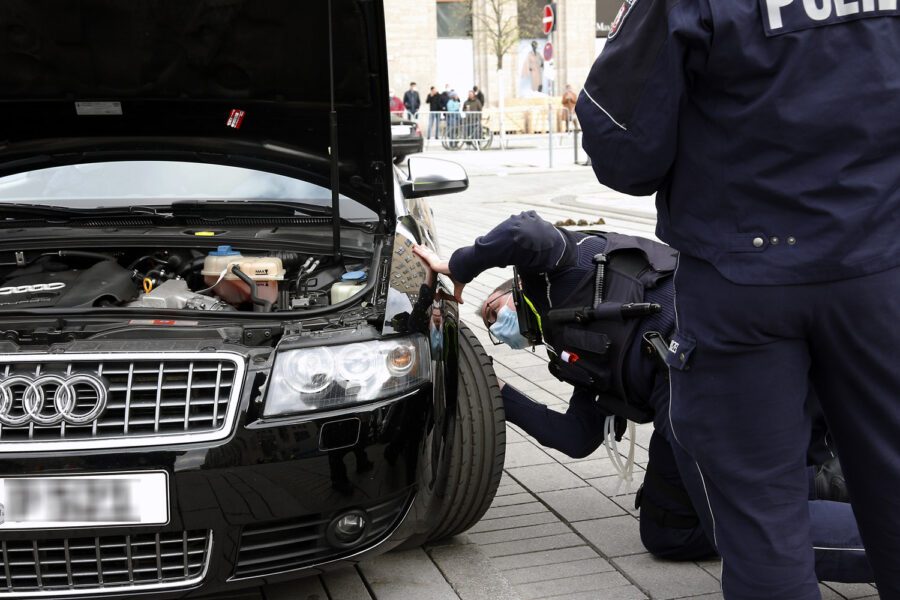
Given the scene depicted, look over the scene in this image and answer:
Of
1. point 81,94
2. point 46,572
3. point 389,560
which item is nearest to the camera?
point 46,572

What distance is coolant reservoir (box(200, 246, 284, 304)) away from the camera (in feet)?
10.0

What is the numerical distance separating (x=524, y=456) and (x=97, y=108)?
204 centimetres

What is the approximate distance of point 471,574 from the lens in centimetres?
290

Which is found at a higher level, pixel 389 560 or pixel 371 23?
pixel 371 23

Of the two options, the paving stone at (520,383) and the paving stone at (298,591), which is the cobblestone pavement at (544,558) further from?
the paving stone at (520,383)

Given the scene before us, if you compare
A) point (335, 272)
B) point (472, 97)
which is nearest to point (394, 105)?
point (472, 97)

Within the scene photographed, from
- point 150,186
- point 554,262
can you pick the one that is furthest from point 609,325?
point 150,186

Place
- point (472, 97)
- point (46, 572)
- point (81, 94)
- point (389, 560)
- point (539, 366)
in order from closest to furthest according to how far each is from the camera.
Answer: point (46, 572), point (389, 560), point (81, 94), point (539, 366), point (472, 97)

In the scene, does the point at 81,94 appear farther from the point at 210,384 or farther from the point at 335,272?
the point at 210,384

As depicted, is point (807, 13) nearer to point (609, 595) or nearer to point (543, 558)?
point (609, 595)

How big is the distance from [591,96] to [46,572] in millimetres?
1585

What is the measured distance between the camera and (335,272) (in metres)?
3.11

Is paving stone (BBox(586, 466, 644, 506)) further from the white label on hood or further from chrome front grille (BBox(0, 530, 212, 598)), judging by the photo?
the white label on hood

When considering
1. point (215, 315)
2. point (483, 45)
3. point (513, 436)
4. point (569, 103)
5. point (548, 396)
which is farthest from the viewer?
point (483, 45)
